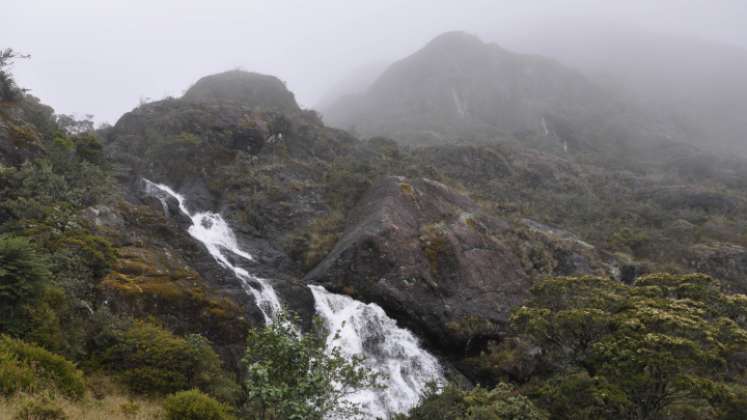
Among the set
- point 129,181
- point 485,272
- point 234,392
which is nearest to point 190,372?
point 234,392

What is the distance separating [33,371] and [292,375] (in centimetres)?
509

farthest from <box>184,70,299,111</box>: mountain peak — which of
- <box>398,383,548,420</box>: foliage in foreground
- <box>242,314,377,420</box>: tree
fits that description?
<box>242,314,377,420</box>: tree

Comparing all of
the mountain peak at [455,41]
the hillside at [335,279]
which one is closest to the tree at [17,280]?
the hillside at [335,279]

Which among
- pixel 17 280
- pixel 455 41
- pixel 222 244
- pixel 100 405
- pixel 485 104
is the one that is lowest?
pixel 485 104

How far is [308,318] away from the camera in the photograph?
733 inches

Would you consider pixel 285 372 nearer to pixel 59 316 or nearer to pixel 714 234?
pixel 59 316

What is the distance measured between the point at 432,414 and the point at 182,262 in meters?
10.8

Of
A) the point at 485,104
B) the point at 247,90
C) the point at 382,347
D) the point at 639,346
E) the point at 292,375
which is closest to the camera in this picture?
the point at 292,375

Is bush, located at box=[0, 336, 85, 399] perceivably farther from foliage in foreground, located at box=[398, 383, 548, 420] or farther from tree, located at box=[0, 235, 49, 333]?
foliage in foreground, located at box=[398, 383, 548, 420]

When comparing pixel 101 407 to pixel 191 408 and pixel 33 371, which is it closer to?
pixel 33 371

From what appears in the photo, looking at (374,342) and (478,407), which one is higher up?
(478,407)

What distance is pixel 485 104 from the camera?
106 metres

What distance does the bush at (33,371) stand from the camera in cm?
867

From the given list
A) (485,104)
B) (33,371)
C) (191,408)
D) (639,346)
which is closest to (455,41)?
(485,104)
